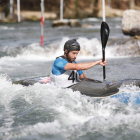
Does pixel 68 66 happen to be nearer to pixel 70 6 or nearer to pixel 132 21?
pixel 132 21

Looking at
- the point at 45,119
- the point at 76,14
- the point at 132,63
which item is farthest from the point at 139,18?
the point at 76,14

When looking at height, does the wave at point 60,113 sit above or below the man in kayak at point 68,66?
below

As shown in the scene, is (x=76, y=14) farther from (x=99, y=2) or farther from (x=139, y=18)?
(x=139, y=18)

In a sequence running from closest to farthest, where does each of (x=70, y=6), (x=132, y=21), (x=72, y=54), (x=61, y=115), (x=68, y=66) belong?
1. (x=61, y=115)
2. (x=68, y=66)
3. (x=72, y=54)
4. (x=132, y=21)
5. (x=70, y=6)

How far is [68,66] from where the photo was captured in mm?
5191

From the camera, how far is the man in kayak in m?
5.20

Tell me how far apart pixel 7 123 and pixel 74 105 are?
3.76ft

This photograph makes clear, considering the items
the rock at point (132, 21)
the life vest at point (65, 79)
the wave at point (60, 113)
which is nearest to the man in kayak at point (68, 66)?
the life vest at point (65, 79)

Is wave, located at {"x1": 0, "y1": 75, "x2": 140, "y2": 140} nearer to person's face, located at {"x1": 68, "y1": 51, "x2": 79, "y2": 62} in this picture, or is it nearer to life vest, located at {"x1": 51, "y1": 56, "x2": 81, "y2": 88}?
life vest, located at {"x1": 51, "y1": 56, "x2": 81, "y2": 88}

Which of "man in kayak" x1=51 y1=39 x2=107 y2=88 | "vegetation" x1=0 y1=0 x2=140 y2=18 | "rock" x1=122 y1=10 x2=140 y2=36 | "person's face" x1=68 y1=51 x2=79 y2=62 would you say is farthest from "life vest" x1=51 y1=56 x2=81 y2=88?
"vegetation" x1=0 y1=0 x2=140 y2=18

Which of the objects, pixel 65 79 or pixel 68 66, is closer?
pixel 68 66

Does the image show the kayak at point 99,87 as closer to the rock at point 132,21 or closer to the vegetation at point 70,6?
the rock at point 132,21

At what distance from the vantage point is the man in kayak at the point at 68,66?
520 centimetres

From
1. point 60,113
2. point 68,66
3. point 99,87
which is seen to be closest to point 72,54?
point 68,66
